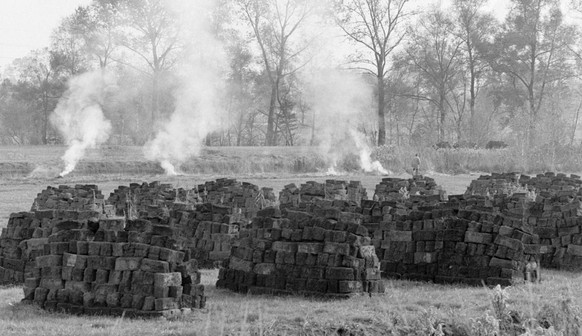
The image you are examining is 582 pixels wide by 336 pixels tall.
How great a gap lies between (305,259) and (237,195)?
1107cm

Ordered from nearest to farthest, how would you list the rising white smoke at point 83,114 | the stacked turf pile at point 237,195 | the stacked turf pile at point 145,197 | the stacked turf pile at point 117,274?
the stacked turf pile at point 117,274 → the stacked turf pile at point 237,195 → the stacked turf pile at point 145,197 → the rising white smoke at point 83,114

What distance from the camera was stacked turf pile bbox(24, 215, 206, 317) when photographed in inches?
391

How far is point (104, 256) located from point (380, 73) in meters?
49.8

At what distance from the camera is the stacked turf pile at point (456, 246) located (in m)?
13.3

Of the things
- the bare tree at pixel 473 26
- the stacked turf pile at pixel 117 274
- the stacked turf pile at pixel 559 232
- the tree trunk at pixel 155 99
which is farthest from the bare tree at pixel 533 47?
the stacked turf pile at pixel 117 274

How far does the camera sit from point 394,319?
30.8 ft

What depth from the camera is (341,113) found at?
181 feet

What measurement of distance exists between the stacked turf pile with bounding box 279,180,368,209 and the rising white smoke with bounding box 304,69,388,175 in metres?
19.6

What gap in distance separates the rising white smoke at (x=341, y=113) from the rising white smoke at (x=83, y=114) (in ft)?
38.9

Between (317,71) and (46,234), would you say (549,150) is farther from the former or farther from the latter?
(46,234)

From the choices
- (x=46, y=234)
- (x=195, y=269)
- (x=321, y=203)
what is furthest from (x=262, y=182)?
(x=195, y=269)

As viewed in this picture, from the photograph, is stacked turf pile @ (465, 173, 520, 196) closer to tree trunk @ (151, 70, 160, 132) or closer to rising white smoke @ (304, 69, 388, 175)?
rising white smoke @ (304, 69, 388, 175)

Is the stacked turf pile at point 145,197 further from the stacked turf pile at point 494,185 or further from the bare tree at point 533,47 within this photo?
the bare tree at point 533,47

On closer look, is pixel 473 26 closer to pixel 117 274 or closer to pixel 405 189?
pixel 405 189
